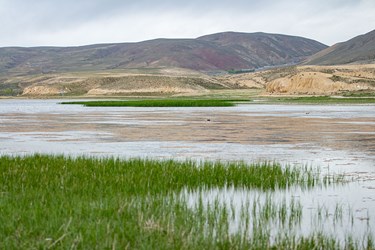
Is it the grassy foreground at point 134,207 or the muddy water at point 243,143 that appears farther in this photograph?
the muddy water at point 243,143

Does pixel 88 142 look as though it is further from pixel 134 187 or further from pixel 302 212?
pixel 302 212

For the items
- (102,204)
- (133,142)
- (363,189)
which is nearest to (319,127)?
(133,142)

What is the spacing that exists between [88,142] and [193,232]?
1558 cm

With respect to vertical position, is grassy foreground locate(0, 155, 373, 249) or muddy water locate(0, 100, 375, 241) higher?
grassy foreground locate(0, 155, 373, 249)

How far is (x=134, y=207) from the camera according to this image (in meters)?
10.3

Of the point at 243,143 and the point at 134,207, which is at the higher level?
the point at 134,207

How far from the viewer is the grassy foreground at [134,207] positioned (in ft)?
27.4

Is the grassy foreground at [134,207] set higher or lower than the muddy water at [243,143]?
higher

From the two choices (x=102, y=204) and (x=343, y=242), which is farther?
(x=102, y=204)

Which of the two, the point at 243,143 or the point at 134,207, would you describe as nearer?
the point at 134,207

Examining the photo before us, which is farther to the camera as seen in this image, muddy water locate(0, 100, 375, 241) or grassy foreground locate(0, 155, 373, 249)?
muddy water locate(0, 100, 375, 241)

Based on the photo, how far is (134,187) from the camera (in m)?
12.3

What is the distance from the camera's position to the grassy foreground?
8.36 m

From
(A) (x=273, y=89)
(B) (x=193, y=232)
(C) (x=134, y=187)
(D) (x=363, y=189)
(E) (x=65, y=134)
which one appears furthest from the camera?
(A) (x=273, y=89)
